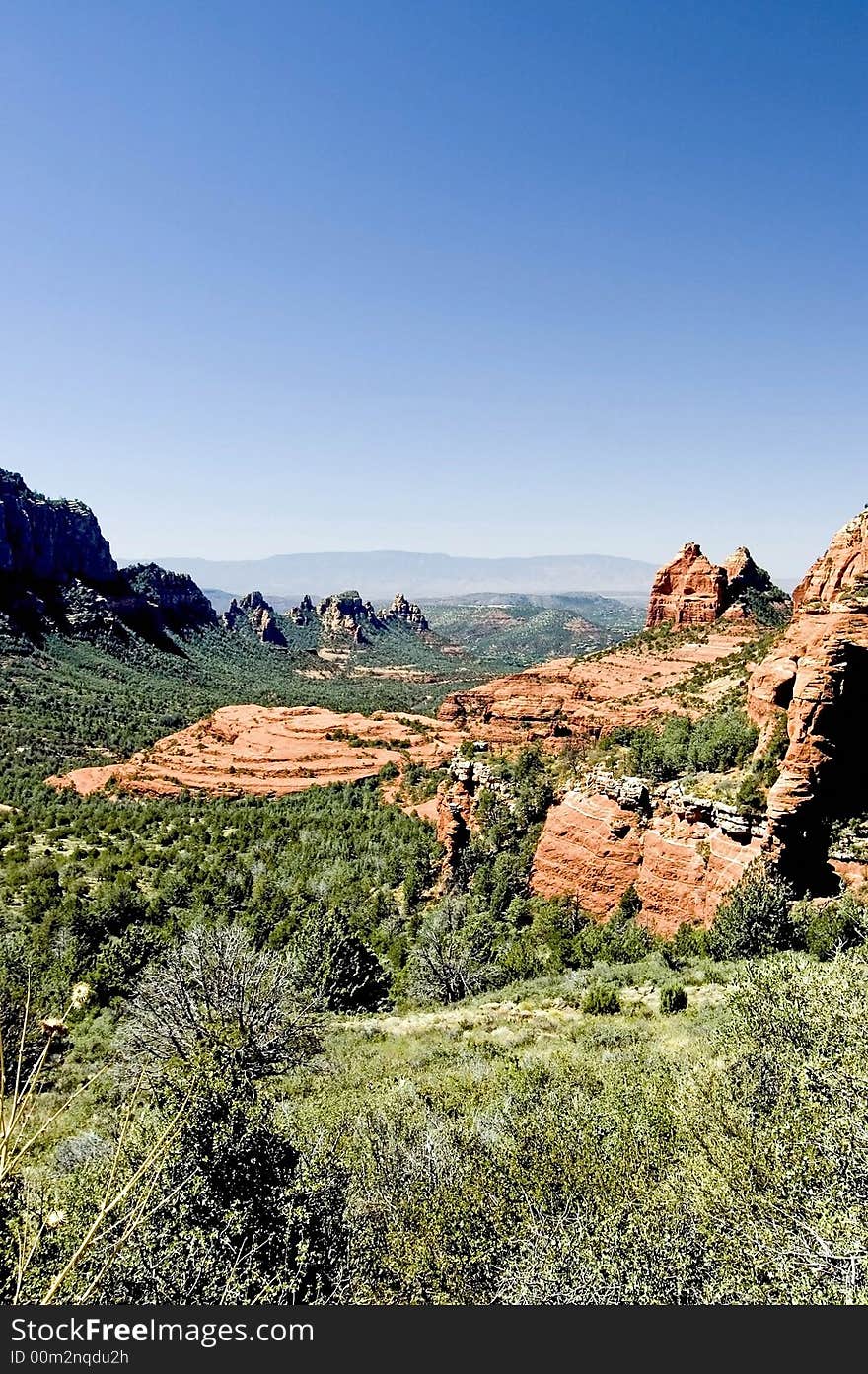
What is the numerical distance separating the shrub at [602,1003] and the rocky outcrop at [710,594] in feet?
193

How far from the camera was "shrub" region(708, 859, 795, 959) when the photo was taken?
26.8 m

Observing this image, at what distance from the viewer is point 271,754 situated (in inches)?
3068

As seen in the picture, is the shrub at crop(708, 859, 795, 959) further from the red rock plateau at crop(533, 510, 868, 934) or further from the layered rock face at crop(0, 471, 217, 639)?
the layered rock face at crop(0, 471, 217, 639)

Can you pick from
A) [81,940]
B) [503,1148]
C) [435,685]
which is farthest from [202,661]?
[503,1148]

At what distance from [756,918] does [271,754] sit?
60748 millimetres

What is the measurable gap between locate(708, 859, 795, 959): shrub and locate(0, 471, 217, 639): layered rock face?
126805mm

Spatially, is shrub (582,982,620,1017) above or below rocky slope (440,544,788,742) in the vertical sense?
below

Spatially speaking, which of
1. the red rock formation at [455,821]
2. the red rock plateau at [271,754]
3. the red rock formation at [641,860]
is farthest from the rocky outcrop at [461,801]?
the red rock plateau at [271,754]

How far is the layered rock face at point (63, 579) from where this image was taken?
126 metres

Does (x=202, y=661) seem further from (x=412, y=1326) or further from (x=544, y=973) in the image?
(x=412, y=1326)

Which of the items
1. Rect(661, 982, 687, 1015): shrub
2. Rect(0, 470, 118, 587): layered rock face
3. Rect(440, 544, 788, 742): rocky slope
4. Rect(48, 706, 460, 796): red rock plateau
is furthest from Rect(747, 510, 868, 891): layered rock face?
Rect(0, 470, 118, 587): layered rock face

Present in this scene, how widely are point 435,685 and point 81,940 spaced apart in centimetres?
13171

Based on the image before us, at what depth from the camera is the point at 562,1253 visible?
11031 millimetres

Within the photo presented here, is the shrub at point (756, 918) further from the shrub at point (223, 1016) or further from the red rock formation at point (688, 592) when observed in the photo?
the red rock formation at point (688, 592)
